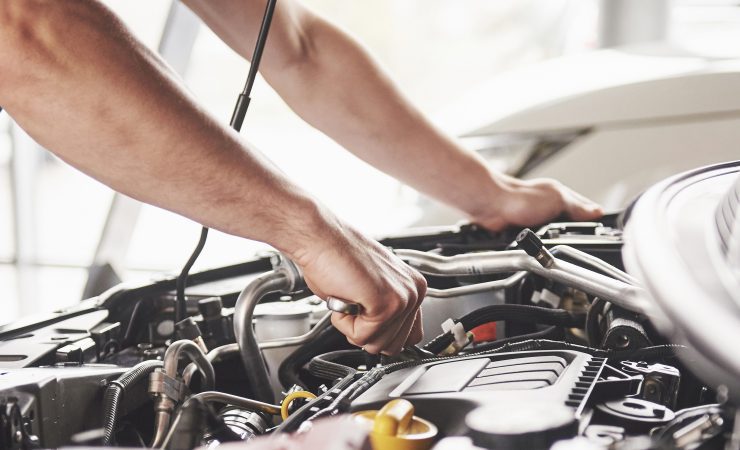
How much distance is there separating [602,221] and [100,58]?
1.03 m

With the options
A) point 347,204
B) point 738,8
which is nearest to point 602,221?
point 738,8

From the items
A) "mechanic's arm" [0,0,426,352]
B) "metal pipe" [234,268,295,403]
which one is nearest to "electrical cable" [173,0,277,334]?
"metal pipe" [234,268,295,403]

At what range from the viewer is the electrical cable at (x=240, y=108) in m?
1.16

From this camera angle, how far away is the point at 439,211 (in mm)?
2393

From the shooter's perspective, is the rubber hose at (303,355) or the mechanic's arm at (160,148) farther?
the rubber hose at (303,355)

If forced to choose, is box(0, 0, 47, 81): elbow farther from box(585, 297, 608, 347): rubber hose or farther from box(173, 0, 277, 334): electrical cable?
box(585, 297, 608, 347): rubber hose

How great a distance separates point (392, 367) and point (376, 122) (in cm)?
79

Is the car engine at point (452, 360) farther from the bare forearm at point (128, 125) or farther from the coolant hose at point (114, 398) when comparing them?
the bare forearm at point (128, 125)

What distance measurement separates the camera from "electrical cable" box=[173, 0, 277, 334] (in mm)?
1155

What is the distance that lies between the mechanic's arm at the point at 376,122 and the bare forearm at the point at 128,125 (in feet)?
2.23

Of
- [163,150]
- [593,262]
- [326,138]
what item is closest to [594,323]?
[593,262]

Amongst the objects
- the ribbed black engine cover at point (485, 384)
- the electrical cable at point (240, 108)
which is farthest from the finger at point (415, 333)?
the electrical cable at point (240, 108)

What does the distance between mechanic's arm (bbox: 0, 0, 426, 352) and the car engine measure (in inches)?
4.2

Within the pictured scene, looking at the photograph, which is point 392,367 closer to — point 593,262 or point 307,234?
point 307,234
